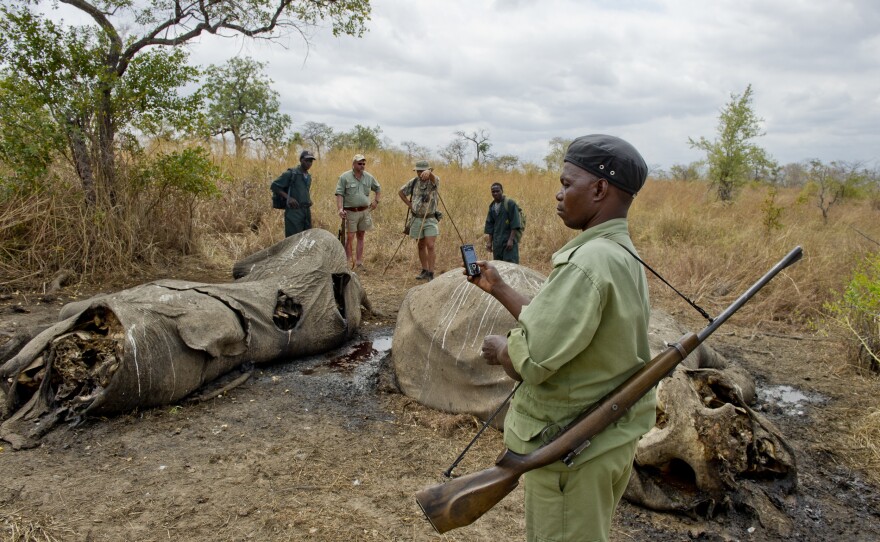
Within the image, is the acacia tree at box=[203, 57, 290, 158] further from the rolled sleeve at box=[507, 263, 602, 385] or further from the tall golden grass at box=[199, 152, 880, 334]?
the rolled sleeve at box=[507, 263, 602, 385]

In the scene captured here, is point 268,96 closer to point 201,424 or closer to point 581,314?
point 201,424

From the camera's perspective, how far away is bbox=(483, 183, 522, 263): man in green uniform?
7.32m

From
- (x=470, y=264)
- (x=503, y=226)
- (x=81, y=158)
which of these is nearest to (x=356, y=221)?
(x=503, y=226)

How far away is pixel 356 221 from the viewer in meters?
8.77

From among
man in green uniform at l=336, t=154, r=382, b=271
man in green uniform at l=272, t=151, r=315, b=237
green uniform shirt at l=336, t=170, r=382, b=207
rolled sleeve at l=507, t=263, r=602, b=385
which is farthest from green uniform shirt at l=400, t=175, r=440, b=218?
rolled sleeve at l=507, t=263, r=602, b=385

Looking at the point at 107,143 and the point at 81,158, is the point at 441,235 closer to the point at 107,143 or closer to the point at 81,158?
the point at 107,143

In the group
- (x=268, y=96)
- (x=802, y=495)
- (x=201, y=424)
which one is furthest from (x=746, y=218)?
(x=268, y=96)

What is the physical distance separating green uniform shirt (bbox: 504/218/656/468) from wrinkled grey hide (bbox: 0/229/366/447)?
2997mm

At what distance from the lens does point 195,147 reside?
8.44 meters

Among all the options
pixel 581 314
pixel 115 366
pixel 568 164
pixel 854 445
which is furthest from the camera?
pixel 854 445

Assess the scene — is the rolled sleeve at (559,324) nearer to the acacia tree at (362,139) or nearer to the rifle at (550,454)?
the rifle at (550,454)

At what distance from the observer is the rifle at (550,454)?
5.18 ft

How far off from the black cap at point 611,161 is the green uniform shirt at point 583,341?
109mm

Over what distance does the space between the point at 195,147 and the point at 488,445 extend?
650 centimetres
